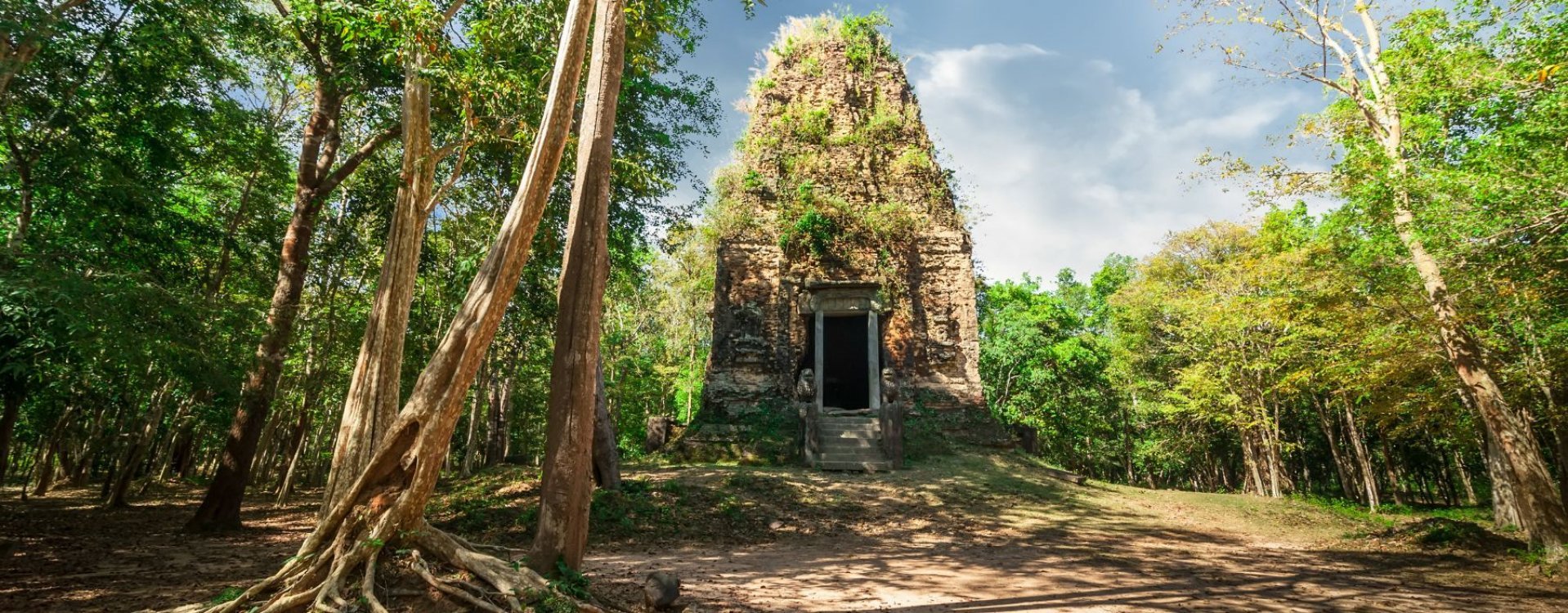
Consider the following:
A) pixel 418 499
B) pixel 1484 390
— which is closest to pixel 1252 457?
pixel 1484 390

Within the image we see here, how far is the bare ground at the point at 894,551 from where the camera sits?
216 inches

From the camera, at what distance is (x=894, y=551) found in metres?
7.98

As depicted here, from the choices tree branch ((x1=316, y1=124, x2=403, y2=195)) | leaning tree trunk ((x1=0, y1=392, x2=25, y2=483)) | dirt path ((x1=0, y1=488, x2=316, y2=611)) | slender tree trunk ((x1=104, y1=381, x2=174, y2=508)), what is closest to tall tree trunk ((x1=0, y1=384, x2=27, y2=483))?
leaning tree trunk ((x1=0, y1=392, x2=25, y2=483))

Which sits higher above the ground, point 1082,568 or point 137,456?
point 137,456

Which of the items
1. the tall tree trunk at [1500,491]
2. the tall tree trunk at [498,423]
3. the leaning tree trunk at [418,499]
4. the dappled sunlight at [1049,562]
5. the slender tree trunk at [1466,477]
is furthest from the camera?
the slender tree trunk at [1466,477]

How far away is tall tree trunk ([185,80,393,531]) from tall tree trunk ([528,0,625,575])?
4.54 meters

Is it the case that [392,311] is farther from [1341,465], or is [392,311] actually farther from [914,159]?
[1341,465]

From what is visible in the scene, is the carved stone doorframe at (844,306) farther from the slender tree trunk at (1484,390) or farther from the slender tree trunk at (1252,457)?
the slender tree trunk at (1252,457)

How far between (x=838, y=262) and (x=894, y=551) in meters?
9.42

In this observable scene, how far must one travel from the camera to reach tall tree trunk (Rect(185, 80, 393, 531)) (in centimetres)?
816

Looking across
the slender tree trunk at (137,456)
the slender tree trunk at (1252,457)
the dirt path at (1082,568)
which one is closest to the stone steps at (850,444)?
the dirt path at (1082,568)

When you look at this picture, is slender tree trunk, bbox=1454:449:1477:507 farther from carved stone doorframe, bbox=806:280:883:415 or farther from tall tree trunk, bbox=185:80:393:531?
tall tree trunk, bbox=185:80:393:531

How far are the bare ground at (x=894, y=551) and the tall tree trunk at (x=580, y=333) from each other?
77cm

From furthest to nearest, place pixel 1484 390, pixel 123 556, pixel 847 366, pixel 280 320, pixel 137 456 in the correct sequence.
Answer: pixel 847 366 < pixel 137 456 < pixel 280 320 < pixel 1484 390 < pixel 123 556
